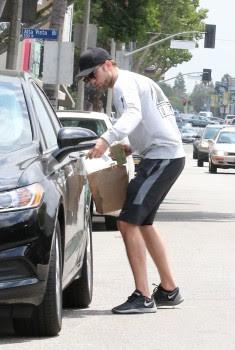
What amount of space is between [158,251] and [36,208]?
2.32 meters

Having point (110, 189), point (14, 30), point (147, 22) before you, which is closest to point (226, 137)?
point (147, 22)

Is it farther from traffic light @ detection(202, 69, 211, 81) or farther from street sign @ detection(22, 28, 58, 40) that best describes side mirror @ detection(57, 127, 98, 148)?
traffic light @ detection(202, 69, 211, 81)

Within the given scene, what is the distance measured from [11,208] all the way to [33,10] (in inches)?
935

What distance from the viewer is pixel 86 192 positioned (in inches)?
402

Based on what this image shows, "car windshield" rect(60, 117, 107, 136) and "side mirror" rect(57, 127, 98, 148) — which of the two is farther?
"car windshield" rect(60, 117, 107, 136)

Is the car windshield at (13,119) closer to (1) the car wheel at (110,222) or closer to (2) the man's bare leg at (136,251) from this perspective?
(2) the man's bare leg at (136,251)

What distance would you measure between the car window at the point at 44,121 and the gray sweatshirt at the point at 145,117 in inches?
18.4

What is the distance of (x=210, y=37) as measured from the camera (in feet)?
222

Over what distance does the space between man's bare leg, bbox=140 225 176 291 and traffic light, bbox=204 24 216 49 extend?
2222 inches

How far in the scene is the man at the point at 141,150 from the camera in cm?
967

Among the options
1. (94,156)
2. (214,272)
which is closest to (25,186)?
(94,156)

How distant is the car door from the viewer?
28.6 feet

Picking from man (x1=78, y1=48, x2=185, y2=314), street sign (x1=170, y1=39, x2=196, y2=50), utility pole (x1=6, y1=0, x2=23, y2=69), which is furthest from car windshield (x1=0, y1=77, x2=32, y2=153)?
street sign (x1=170, y1=39, x2=196, y2=50)

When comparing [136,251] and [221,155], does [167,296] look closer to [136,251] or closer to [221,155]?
[136,251]
